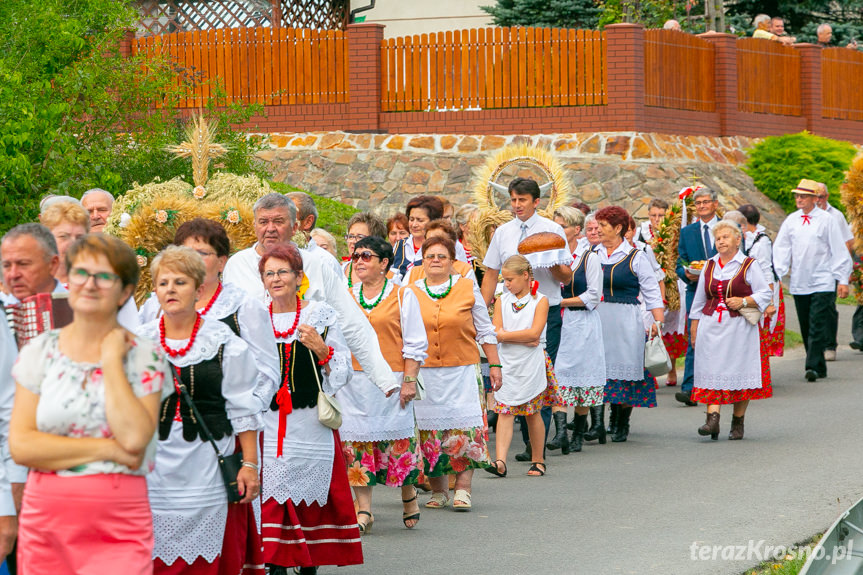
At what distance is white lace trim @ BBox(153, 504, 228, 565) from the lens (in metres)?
5.35

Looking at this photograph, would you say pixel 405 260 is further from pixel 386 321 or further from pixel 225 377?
pixel 225 377

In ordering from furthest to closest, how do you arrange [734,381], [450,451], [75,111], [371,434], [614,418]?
[75,111], [614,418], [734,381], [450,451], [371,434]

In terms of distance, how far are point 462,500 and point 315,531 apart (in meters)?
2.22

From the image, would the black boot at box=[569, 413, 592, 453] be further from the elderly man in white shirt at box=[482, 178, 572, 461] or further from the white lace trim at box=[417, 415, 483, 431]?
the white lace trim at box=[417, 415, 483, 431]

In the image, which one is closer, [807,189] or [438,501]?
[438,501]

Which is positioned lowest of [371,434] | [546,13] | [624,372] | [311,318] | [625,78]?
[371,434]

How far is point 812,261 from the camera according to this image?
15859mm

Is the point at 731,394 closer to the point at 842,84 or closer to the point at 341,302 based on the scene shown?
the point at 341,302

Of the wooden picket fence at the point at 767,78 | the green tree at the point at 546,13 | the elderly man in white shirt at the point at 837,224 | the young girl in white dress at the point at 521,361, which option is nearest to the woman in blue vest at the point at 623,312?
the young girl in white dress at the point at 521,361

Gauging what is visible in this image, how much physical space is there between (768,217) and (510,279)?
46.3 feet

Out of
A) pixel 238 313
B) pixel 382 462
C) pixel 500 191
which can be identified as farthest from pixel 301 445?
pixel 500 191

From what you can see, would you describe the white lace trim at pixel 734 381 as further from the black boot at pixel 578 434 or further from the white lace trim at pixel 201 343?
the white lace trim at pixel 201 343

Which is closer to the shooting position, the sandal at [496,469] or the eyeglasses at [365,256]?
the eyeglasses at [365,256]

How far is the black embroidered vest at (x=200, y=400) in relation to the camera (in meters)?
5.37
